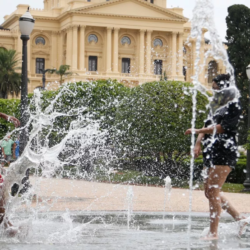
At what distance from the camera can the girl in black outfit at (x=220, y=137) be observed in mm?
6090

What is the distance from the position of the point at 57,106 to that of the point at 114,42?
50.7 metres

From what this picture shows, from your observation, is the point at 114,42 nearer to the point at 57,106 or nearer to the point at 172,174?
the point at 57,106

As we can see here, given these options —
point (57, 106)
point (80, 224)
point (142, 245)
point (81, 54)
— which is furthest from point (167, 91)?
point (81, 54)

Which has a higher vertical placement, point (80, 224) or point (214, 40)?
point (214, 40)

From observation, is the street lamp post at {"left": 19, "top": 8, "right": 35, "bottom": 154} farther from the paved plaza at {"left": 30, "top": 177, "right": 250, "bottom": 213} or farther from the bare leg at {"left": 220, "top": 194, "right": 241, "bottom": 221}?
the bare leg at {"left": 220, "top": 194, "right": 241, "bottom": 221}

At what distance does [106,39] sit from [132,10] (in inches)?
167

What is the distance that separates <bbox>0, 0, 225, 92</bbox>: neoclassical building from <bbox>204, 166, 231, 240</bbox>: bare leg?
66.1 meters

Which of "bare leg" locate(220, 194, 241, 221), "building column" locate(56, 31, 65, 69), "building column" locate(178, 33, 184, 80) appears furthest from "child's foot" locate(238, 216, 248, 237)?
"building column" locate(56, 31, 65, 69)

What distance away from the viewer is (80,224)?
7.66m

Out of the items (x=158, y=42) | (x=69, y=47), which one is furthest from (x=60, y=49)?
(x=158, y=42)

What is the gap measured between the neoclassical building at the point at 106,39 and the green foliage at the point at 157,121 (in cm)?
5230

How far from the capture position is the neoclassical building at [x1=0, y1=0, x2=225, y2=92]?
73625 millimetres

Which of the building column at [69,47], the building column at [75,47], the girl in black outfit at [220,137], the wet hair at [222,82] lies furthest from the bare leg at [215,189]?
the building column at [69,47]

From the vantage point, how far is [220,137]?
20.2ft
